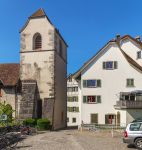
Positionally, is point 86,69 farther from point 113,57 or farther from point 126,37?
point 126,37

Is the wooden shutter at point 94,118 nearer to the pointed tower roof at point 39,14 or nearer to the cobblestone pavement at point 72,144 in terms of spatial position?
the cobblestone pavement at point 72,144

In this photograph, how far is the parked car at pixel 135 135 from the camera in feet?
73.2

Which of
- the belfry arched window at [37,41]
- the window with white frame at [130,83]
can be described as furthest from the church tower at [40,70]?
the window with white frame at [130,83]

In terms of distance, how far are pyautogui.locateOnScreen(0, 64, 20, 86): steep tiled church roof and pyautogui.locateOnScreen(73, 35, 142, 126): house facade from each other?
9745 millimetres

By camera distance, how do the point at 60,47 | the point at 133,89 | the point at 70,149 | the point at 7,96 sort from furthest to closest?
1. the point at 60,47
2. the point at 7,96
3. the point at 133,89
4. the point at 70,149

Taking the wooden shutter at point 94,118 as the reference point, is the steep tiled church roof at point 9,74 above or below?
above

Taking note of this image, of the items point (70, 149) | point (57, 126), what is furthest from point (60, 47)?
point (70, 149)

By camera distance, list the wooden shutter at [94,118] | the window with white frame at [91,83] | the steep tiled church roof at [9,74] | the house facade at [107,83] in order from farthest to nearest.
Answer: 1. the steep tiled church roof at [9,74]
2. the window with white frame at [91,83]
3. the wooden shutter at [94,118]
4. the house facade at [107,83]

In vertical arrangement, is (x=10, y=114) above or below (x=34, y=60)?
below

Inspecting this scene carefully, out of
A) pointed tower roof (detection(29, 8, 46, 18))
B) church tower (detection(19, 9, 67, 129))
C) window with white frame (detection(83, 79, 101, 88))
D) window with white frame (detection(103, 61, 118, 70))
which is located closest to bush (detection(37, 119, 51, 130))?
church tower (detection(19, 9, 67, 129))

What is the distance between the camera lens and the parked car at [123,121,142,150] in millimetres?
22297

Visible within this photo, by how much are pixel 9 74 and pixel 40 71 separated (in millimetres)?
4899

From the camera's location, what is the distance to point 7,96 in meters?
47.7

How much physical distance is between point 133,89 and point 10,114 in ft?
55.7
